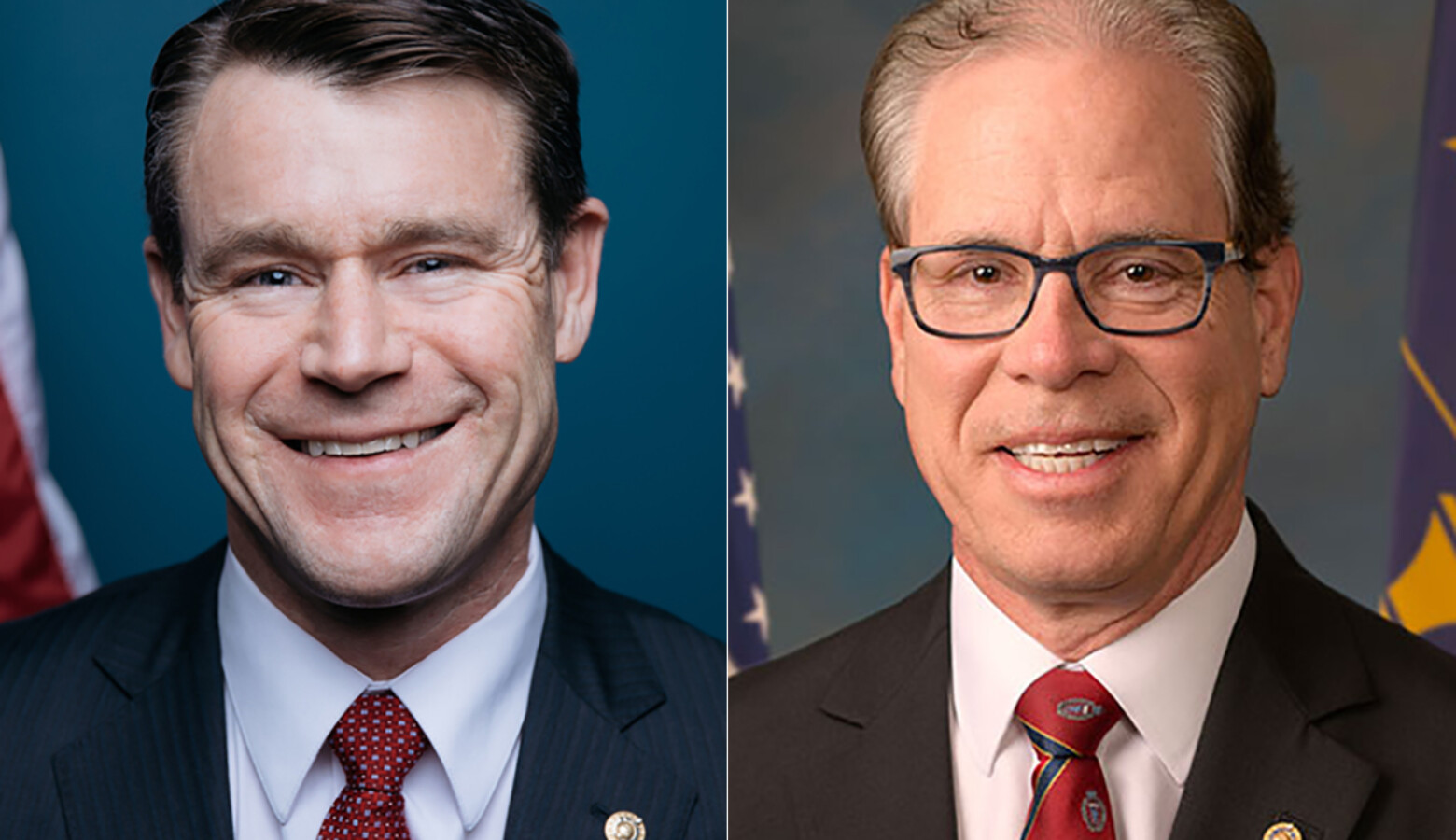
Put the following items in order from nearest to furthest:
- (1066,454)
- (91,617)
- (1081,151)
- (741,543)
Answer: (1081,151), (1066,454), (91,617), (741,543)

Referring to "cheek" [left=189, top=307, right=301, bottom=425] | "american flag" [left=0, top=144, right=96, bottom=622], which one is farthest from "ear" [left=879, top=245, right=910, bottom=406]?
"american flag" [left=0, top=144, right=96, bottom=622]

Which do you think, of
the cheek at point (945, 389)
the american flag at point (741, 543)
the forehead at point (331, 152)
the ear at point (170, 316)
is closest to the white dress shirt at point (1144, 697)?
the cheek at point (945, 389)

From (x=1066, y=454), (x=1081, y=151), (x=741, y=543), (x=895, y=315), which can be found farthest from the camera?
(x=741, y=543)

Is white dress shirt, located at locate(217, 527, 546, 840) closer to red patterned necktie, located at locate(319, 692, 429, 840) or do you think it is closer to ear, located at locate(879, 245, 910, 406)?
red patterned necktie, located at locate(319, 692, 429, 840)

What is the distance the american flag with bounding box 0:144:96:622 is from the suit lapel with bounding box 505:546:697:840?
92 centimetres

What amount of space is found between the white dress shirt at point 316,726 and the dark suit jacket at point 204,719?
39 millimetres

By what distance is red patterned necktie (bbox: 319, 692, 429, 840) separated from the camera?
335 centimetres

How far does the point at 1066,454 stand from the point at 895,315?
1.58ft

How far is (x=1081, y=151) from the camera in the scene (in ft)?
10.5

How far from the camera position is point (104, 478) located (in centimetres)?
350

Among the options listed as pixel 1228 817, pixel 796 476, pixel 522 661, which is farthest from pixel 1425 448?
pixel 522 661

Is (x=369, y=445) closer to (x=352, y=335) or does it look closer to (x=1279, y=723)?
(x=352, y=335)

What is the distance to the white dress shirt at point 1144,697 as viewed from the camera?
330 cm

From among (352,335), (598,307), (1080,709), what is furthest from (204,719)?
(1080,709)
